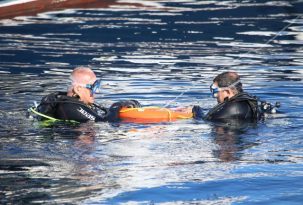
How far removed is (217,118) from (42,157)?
2871 millimetres

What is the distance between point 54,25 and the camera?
83.1 ft

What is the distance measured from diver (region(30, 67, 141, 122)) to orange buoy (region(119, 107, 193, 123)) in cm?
19

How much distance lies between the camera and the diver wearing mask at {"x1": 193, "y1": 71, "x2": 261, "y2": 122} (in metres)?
12.7

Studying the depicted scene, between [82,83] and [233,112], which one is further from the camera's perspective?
[82,83]

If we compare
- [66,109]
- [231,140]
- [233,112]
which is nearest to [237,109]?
[233,112]

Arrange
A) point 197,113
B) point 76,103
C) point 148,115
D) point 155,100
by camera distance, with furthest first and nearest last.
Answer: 1. point 155,100
2. point 197,113
3. point 148,115
4. point 76,103

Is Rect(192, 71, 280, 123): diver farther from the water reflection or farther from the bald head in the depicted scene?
the bald head

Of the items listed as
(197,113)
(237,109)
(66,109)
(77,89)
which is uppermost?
(77,89)

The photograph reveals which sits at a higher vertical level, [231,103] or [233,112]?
[231,103]

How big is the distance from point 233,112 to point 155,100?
2.52 meters

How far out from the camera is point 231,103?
1280 centimetres

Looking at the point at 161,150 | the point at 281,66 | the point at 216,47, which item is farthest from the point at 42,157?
the point at 216,47

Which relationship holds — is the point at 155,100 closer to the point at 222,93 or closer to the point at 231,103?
the point at 222,93

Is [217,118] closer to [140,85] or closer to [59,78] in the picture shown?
[140,85]
